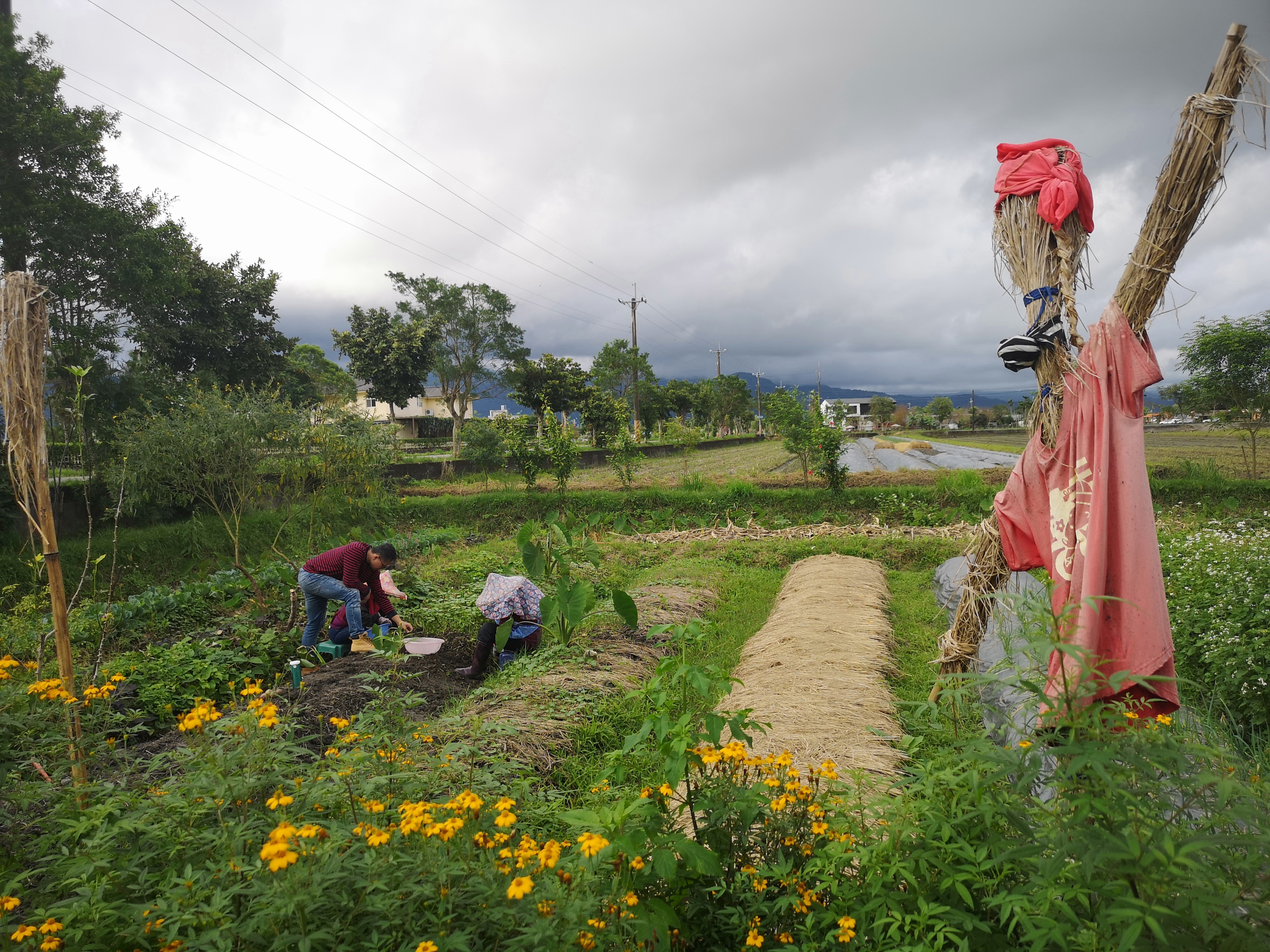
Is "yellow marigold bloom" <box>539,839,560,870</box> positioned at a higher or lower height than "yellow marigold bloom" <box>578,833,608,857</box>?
lower

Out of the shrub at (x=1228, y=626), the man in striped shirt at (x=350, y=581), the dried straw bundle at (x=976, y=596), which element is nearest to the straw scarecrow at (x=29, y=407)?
the man in striped shirt at (x=350, y=581)

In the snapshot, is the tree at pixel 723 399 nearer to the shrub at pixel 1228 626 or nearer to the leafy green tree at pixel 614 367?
the leafy green tree at pixel 614 367

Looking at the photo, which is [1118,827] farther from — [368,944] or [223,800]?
[223,800]

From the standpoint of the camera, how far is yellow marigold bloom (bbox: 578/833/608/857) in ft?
4.04

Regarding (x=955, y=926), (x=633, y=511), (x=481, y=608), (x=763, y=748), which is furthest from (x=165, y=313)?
(x=955, y=926)

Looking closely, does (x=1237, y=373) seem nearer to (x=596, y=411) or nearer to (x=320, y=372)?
(x=596, y=411)

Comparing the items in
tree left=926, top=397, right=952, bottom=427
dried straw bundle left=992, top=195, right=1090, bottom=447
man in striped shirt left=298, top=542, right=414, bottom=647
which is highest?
tree left=926, top=397, right=952, bottom=427

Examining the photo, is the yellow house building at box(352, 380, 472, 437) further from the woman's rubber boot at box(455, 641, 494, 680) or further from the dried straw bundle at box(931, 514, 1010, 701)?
the dried straw bundle at box(931, 514, 1010, 701)

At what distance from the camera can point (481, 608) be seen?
4707mm

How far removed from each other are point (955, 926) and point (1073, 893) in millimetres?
394

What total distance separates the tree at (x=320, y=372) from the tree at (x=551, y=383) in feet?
33.0

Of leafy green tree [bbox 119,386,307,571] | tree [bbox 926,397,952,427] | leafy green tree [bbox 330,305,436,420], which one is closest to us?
leafy green tree [bbox 119,386,307,571]

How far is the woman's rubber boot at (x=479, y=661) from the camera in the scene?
4.79 metres

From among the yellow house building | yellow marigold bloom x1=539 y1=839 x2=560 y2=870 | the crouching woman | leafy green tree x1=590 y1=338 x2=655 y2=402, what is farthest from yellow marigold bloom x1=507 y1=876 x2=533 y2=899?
leafy green tree x1=590 y1=338 x2=655 y2=402
